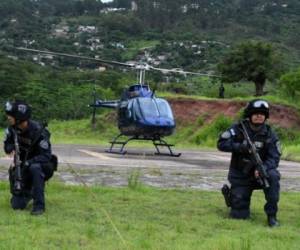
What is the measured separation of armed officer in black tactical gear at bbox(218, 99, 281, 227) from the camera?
23.3 ft

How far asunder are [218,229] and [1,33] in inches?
3643

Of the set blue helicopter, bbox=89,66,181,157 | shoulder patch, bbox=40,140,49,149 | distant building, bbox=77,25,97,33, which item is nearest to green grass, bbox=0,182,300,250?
shoulder patch, bbox=40,140,49,149

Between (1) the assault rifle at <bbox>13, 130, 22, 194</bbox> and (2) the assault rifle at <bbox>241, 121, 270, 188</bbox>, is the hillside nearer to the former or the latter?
(2) the assault rifle at <bbox>241, 121, 270, 188</bbox>

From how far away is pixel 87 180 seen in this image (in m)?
10.0

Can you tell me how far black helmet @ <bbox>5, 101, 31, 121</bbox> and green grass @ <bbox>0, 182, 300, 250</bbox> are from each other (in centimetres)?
104

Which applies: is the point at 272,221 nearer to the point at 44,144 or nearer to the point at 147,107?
the point at 44,144

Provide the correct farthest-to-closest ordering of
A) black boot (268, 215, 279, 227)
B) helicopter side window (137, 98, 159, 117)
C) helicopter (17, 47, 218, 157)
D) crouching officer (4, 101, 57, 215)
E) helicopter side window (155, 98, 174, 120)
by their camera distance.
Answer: helicopter side window (155, 98, 174, 120) < helicopter side window (137, 98, 159, 117) < helicopter (17, 47, 218, 157) < crouching officer (4, 101, 57, 215) < black boot (268, 215, 279, 227)

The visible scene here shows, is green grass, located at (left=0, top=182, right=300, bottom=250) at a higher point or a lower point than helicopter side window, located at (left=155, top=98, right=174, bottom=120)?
higher

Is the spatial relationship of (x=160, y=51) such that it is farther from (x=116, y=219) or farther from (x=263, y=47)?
(x=116, y=219)

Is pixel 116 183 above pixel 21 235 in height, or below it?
below

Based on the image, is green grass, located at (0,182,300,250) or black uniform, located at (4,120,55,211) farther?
black uniform, located at (4,120,55,211)

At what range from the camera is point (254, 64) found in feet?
124

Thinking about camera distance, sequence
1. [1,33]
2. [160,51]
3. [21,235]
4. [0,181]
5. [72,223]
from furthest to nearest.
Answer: [1,33] < [160,51] < [0,181] < [72,223] < [21,235]

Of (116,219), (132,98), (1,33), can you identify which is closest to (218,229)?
(116,219)
